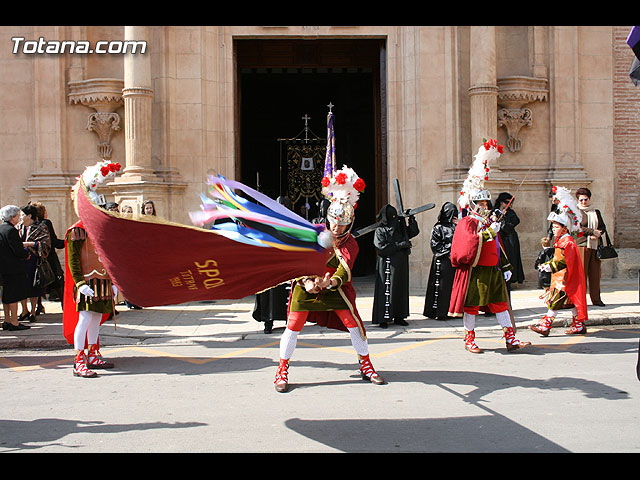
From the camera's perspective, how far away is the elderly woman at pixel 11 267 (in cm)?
1041

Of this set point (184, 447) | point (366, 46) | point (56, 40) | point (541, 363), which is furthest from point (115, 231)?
point (366, 46)

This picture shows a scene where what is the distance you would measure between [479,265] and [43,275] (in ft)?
22.7

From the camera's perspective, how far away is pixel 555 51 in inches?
594

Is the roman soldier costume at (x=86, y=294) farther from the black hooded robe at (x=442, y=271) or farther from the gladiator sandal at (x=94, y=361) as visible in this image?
the black hooded robe at (x=442, y=271)

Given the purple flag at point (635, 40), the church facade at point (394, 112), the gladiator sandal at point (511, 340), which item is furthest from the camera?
the church facade at point (394, 112)

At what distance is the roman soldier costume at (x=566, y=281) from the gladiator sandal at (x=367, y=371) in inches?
139

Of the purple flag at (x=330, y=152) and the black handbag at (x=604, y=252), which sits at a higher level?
the purple flag at (x=330, y=152)

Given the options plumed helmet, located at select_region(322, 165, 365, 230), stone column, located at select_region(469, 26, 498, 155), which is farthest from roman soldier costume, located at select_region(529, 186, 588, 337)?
stone column, located at select_region(469, 26, 498, 155)

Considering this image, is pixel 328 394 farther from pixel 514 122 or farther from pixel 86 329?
pixel 514 122

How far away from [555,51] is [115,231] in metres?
12.5

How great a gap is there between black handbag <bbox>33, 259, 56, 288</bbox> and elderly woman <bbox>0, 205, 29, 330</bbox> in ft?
2.36

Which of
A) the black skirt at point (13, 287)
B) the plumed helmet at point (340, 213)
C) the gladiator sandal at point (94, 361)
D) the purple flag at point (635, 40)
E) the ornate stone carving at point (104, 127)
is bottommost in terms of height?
the gladiator sandal at point (94, 361)

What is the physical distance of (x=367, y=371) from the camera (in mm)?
7270

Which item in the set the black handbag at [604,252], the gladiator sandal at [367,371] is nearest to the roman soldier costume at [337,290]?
the gladiator sandal at [367,371]
